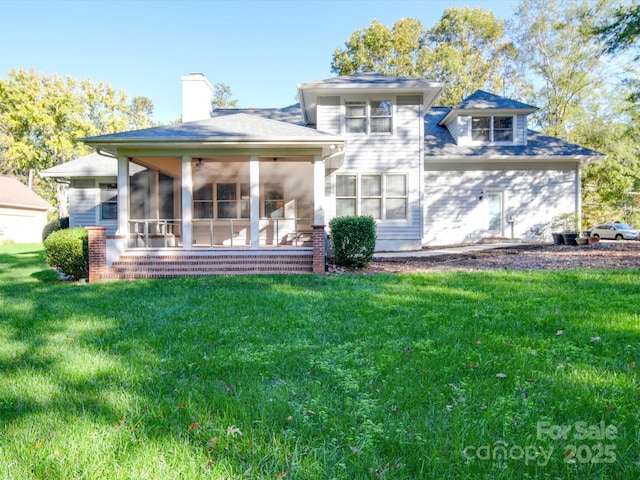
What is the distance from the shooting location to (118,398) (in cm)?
281

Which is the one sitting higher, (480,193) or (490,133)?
(490,133)

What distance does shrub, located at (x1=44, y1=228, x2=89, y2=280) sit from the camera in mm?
8711

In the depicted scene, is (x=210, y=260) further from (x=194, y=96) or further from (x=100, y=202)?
(x=100, y=202)

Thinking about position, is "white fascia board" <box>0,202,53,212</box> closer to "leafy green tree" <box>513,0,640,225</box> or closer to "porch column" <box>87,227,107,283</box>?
"porch column" <box>87,227,107,283</box>

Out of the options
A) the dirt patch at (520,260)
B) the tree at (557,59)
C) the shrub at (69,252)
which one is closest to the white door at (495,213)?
the dirt patch at (520,260)

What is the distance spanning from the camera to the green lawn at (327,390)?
81.7 inches

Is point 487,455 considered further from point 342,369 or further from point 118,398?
point 118,398

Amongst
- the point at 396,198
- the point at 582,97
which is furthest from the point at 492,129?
the point at 582,97

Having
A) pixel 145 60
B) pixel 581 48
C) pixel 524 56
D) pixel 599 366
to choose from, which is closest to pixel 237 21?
pixel 145 60

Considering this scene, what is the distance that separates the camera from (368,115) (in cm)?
1386

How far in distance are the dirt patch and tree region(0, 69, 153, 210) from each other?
76.3ft

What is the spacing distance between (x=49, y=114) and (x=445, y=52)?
27.7 metres

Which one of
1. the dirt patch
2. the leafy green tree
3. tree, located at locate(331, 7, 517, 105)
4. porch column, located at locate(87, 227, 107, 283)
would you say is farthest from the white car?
porch column, located at locate(87, 227, 107, 283)

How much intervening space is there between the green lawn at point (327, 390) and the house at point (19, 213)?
27307mm
